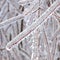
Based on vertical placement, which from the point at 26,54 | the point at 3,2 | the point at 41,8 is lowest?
the point at 26,54

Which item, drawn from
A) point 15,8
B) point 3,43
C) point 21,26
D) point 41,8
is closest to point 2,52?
point 3,43

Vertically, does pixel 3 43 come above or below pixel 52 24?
below

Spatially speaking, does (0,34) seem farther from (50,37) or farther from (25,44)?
(50,37)

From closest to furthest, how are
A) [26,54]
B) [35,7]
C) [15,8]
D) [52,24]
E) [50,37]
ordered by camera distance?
[35,7] < [50,37] < [52,24] < [26,54] < [15,8]

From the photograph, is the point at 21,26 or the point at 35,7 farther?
the point at 21,26

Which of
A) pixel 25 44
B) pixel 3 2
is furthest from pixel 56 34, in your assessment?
pixel 3 2

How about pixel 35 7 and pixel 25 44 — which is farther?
pixel 25 44

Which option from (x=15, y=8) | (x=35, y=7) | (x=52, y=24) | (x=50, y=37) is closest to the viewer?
(x=35, y=7)

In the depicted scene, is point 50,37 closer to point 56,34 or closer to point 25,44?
point 56,34

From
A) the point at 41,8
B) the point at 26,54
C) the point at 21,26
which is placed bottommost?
the point at 26,54
